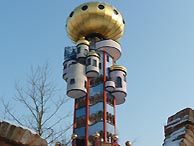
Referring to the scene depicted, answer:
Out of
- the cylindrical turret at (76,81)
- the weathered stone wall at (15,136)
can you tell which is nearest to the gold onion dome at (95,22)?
the cylindrical turret at (76,81)

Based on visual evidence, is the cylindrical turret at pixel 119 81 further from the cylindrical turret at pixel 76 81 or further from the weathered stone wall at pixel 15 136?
the weathered stone wall at pixel 15 136

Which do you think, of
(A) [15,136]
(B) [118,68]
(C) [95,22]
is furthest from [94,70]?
(A) [15,136]

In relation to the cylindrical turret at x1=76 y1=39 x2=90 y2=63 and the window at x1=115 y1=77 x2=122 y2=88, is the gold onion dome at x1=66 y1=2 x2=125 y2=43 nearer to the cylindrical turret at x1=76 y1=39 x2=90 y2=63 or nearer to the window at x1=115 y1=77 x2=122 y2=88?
the cylindrical turret at x1=76 y1=39 x2=90 y2=63

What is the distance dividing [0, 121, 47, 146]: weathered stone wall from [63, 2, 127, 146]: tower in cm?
2133

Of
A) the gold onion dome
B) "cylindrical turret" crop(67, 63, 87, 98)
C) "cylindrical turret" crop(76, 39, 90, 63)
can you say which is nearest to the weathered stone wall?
"cylindrical turret" crop(67, 63, 87, 98)

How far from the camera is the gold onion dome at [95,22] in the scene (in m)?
29.5

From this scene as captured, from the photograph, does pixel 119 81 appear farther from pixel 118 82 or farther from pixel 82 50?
pixel 82 50

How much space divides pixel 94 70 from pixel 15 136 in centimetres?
2432

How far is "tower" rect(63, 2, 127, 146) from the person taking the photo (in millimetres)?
25484

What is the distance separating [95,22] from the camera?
29.4m

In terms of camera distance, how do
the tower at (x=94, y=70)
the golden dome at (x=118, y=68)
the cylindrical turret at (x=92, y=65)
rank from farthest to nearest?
the golden dome at (x=118, y=68) < the cylindrical turret at (x=92, y=65) < the tower at (x=94, y=70)

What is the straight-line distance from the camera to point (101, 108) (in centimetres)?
2594

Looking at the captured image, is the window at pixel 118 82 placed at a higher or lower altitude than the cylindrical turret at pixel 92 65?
lower

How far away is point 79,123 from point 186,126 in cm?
2254
